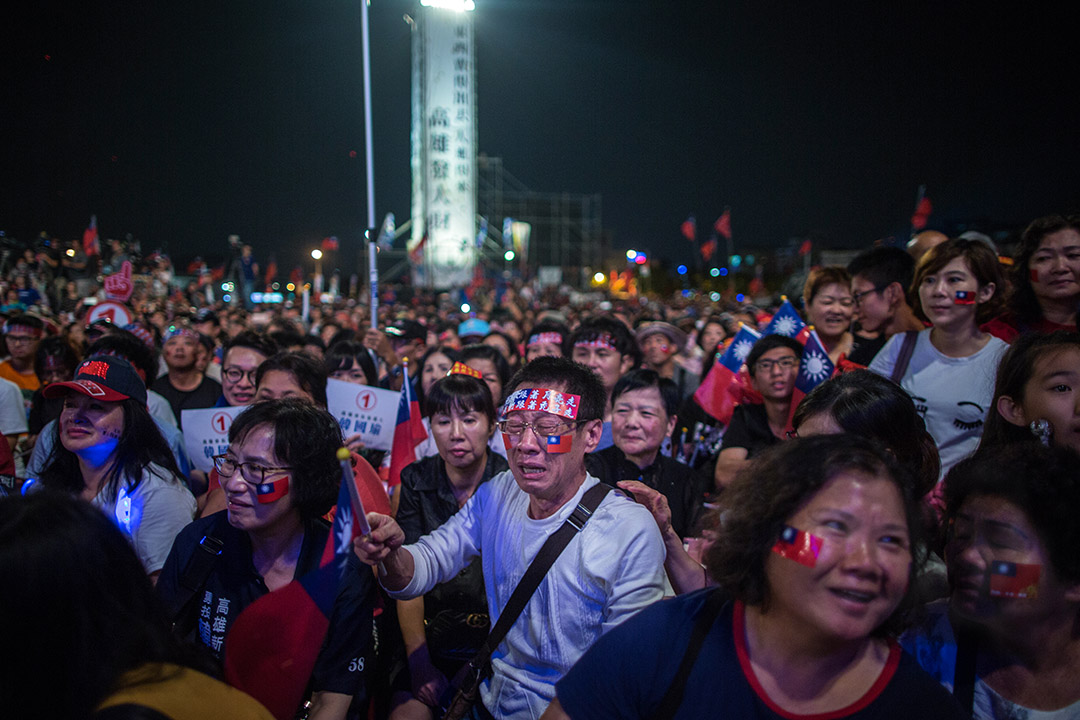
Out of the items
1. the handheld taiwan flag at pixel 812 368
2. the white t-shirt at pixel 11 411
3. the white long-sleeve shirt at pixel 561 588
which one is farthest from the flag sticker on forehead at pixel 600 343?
the white t-shirt at pixel 11 411

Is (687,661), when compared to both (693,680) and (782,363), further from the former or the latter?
(782,363)

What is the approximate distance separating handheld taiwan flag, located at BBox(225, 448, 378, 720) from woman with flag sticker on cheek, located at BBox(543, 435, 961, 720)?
933 millimetres

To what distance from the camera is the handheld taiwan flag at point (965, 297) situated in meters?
3.54

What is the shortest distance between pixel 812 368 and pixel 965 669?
7.87ft

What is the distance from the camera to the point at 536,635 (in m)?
2.27

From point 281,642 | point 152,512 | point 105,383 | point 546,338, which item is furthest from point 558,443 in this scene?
point 546,338

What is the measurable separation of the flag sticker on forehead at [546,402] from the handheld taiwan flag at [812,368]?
2.01 m

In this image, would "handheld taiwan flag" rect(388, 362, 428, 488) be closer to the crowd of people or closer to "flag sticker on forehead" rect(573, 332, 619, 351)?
the crowd of people

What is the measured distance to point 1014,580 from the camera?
167 cm

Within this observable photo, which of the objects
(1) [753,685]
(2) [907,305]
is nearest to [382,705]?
(1) [753,685]

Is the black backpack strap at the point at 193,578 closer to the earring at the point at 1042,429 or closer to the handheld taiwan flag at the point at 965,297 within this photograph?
the earring at the point at 1042,429

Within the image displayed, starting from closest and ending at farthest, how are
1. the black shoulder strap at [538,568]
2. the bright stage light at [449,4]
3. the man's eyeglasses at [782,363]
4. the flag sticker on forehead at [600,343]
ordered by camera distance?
the black shoulder strap at [538,568]
the man's eyeglasses at [782,363]
the flag sticker on forehead at [600,343]
the bright stage light at [449,4]

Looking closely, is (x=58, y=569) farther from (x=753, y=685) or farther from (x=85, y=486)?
(x=85, y=486)

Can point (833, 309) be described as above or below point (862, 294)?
below
